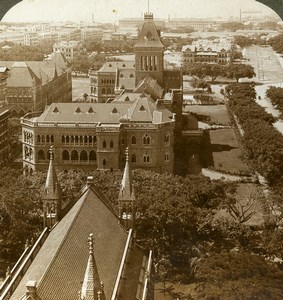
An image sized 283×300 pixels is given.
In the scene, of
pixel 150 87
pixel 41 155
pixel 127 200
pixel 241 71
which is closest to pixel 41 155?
pixel 41 155

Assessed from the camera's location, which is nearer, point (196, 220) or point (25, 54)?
point (196, 220)

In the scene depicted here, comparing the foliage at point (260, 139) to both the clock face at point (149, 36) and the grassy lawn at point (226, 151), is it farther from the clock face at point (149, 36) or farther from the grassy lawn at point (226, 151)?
the clock face at point (149, 36)

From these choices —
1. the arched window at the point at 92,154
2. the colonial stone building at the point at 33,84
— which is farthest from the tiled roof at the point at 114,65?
the arched window at the point at 92,154

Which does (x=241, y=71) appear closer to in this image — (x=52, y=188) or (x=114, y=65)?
(x=114, y=65)

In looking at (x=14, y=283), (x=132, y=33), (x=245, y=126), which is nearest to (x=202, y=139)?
(x=245, y=126)

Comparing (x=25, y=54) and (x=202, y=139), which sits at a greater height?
(x=25, y=54)

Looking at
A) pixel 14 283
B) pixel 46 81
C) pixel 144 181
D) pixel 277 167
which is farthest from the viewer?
pixel 46 81

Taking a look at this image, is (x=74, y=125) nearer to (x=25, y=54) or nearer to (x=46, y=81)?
(x=25, y=54)

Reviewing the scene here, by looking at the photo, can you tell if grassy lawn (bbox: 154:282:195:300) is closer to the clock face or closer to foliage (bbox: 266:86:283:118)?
the clock face
